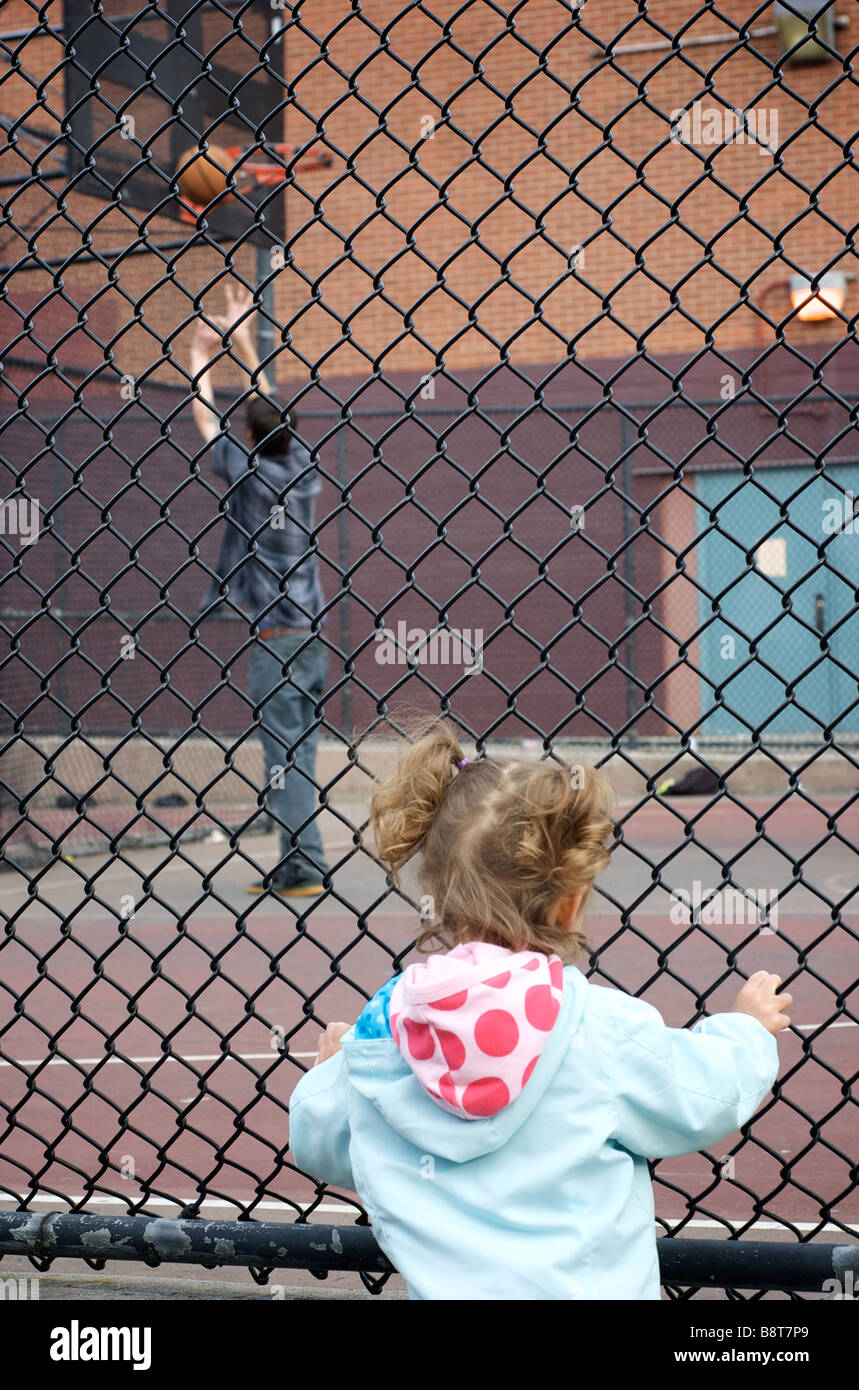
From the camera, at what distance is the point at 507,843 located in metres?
1.83

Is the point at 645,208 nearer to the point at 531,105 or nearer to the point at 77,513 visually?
the point at 531,105

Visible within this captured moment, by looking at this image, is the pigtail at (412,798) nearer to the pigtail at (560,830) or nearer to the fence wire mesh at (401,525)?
the pigtail at (560,830)

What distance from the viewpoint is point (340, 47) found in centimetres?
1427

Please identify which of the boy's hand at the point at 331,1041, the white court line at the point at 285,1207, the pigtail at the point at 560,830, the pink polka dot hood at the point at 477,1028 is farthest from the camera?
the white court line at the point at 285,1207

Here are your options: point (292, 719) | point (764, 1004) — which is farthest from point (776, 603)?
point (764, 1004)

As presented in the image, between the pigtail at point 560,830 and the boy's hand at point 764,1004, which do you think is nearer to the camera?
the pigtail at point 560,830

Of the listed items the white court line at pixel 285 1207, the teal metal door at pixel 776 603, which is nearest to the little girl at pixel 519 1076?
the white court line at pixel 285 1207

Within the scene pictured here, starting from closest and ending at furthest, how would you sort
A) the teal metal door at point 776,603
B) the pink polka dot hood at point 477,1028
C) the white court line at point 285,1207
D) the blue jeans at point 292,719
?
the pink polka dot hood at point 477,1028 < the white court line at point 285,1207 < the blue jeans at point 292,719 < the teal metal door at point 776,603

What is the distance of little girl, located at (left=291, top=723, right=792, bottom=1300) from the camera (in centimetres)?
172

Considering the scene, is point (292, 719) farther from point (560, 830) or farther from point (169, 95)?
point (560, 830)

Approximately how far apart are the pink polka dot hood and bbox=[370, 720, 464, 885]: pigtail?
233 mm

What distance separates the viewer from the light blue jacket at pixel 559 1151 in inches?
68.8

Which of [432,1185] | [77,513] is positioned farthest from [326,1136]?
[77,513]

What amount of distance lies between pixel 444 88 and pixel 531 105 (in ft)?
3.65
